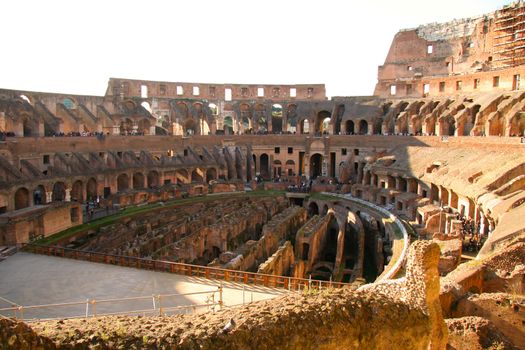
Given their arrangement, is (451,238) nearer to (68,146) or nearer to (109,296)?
(109,296)

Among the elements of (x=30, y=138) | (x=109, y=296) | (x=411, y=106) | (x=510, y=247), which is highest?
(x=411, y=106)

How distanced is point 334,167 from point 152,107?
20.9 meters

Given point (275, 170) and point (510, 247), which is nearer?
point (510, 247)

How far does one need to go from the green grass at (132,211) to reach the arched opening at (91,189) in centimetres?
421

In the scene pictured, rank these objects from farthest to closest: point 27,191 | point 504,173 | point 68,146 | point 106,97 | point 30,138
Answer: point 106,97, point 68,146, point 30,138, point 27,191, point 504,173

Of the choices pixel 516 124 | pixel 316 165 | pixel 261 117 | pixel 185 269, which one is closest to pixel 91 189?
pixel 185 269

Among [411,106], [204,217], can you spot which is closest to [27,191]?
[204,217]

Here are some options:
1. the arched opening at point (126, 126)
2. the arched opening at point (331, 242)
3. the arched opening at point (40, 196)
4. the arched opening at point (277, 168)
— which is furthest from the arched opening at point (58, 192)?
the arched opening at point (277, 168)

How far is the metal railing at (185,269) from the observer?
47.7 ft

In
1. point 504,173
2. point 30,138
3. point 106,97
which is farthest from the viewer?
point 106,97

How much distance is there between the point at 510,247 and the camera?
517 inches

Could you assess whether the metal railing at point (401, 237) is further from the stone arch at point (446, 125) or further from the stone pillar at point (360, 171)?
the stone arch at point (446, 125)

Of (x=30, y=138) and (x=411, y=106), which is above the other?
(x=411, y=106)

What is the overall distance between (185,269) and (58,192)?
64.2ft
